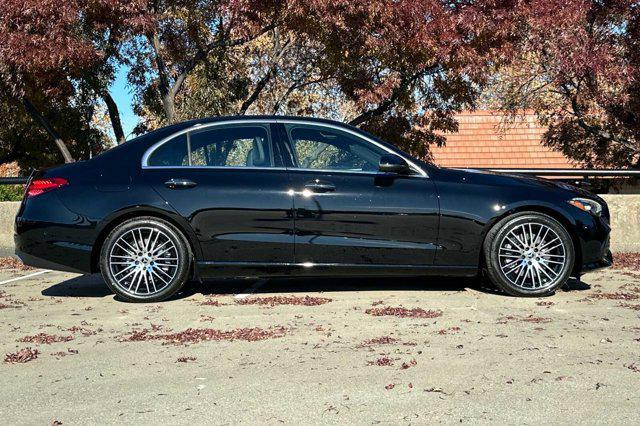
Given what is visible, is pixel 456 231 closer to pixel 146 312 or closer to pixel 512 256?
pixel 512 256

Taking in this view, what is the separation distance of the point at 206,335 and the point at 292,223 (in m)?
1.67

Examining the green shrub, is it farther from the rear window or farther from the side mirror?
the side mirror

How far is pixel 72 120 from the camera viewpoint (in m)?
17.8

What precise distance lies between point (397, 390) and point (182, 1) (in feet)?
38.9

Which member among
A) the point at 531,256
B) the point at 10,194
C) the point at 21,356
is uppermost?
the point at 10,194

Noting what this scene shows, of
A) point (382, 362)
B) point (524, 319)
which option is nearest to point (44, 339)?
point (382, 362)

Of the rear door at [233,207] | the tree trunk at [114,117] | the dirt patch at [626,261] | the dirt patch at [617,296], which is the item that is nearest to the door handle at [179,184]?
the rear door at [233,207]

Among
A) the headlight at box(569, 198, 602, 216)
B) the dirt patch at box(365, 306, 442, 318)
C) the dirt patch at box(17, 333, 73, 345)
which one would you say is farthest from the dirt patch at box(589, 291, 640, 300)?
the dirt patch at box(17, 333, 73, 345)

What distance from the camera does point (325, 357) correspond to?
495cm

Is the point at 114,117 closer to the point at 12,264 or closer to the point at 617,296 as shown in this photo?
the point at 12,264

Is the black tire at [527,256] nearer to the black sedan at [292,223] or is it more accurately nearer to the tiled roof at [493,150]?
the black sedan at [292,223]

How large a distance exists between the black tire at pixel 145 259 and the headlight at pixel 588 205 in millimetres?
3490

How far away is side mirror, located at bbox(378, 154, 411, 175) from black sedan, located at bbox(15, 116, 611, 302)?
0.04 feet

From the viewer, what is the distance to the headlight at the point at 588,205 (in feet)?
23.8
